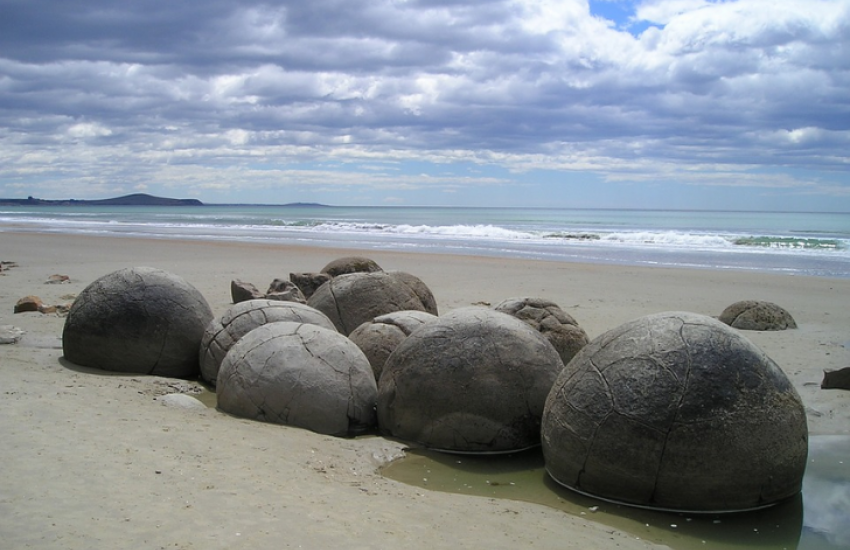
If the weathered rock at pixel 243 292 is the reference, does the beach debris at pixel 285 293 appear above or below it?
above

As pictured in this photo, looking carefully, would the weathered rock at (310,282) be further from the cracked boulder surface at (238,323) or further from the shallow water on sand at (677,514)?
the shallow water on sand at (677,514)

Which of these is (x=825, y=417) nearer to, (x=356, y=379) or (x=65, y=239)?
(x=356, y=379)

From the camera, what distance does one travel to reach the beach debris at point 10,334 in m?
9.85

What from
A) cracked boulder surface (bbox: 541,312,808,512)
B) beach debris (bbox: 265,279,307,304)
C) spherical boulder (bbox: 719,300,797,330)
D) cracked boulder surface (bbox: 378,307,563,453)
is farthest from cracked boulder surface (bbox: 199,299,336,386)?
spherical boulder (bbox: 719,300,797,330)

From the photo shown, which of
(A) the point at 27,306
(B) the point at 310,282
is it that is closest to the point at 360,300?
(B) the point at 310,282

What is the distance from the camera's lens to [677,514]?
17.5ft

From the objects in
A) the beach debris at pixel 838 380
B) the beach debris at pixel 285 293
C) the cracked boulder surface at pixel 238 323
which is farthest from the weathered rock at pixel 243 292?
the beach debris at pixel 838 380

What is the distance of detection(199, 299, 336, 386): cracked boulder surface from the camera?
8.46 metres

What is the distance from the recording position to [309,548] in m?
4.20

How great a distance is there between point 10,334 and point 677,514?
8.72 metres

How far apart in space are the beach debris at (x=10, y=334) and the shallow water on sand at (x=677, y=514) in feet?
20.4

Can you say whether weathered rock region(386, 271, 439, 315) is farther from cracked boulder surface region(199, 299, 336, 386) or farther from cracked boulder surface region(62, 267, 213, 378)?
cracked boulder surface region(62, 267, 213, 378)

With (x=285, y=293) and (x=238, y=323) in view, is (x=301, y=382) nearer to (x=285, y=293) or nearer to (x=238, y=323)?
(x=238, y=323)

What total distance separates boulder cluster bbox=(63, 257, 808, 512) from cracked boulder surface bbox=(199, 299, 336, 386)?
2cm
